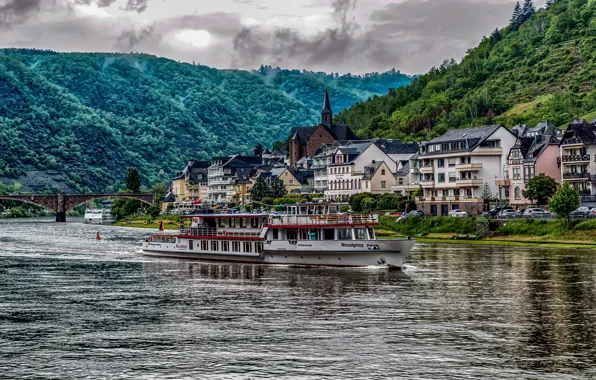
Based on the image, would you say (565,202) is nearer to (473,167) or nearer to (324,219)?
(324,219)

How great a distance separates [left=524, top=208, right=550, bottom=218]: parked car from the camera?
324ft

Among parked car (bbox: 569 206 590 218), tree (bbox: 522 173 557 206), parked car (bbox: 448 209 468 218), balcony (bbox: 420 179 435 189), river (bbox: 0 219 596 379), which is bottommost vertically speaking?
river (bbox: 0 219 596 379)

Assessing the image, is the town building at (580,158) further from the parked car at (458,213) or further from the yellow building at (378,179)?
the yellow building at (378,179)

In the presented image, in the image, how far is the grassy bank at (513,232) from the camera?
8956 centimetres

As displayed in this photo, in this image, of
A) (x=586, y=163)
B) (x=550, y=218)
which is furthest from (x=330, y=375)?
(x=586, y=163)

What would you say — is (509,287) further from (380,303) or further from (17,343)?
(17,343)

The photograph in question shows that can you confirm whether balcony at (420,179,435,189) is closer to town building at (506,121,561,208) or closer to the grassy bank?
town building at (506,121,561,208)

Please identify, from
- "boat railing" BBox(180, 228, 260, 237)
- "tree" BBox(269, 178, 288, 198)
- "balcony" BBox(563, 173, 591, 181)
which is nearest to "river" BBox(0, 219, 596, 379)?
"boat railing" BBox(180, 228, 260, 237)

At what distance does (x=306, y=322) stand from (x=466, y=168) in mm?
78886

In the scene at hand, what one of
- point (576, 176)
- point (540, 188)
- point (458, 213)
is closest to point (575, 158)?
point (576, 176)

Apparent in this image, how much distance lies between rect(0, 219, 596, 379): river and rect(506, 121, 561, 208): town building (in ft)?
135

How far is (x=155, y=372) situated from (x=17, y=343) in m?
9.35

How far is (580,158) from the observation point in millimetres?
110125

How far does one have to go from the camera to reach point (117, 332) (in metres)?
45.1
